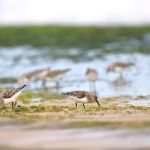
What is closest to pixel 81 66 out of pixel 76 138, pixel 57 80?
pixel 57 80

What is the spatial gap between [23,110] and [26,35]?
2815 centimetres

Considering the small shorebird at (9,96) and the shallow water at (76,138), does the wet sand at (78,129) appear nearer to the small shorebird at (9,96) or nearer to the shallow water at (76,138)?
the shallow water at (76,138)

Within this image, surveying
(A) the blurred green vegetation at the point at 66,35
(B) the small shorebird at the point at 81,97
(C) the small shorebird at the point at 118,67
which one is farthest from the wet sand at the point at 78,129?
(A) the blurred green vegetation at the point at 66,35

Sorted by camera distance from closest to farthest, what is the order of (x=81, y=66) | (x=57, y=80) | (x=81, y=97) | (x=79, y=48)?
(x=81, y=97)
(x=57, y=80)
(x=81, y=66)
(x=79, y=48)

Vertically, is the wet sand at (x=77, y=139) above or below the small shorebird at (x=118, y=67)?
below

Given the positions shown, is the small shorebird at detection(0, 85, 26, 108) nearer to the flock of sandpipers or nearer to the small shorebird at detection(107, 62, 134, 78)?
the flock of sandpipers

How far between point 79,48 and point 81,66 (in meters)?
7.48

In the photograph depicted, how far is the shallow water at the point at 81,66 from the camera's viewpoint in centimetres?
2319

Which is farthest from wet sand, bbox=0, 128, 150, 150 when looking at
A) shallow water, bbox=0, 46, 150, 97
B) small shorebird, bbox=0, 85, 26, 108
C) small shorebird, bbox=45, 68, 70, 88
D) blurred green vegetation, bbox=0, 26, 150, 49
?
blurred green vegetation, bbox=0, 26, 150, 49

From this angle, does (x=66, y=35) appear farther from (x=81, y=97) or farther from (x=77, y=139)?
(x=77, y=139)

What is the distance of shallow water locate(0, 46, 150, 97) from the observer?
23.2 metres

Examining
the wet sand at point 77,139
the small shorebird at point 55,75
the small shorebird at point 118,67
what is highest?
the small shorebird at point 118,67

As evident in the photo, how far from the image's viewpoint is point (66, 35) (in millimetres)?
43406

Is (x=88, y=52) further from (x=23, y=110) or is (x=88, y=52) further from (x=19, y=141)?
(x=19, y=141)
